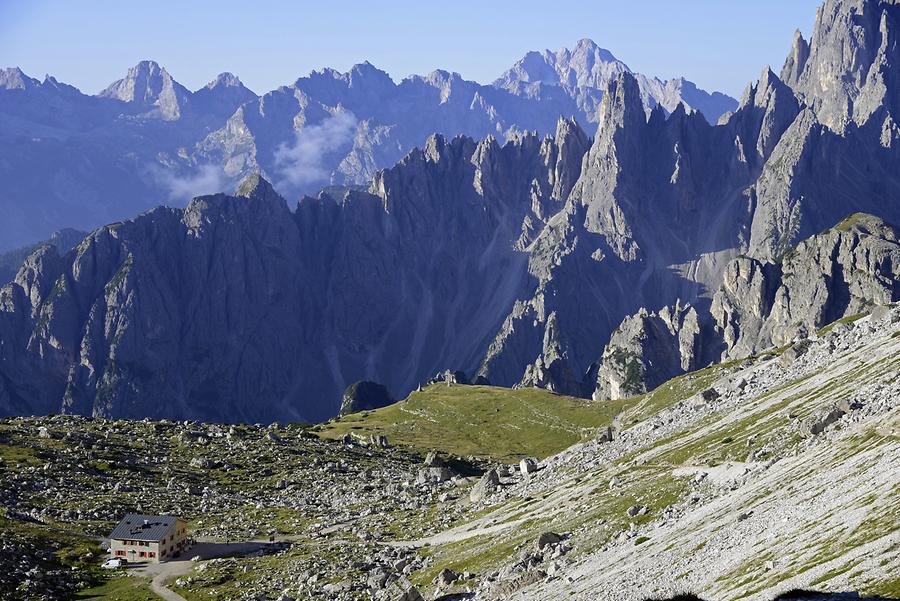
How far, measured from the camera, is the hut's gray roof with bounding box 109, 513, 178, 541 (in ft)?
378

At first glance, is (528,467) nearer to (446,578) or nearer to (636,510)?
(636,510)

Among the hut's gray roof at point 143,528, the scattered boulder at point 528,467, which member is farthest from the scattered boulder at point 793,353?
the hut's gray roof at point 143,528

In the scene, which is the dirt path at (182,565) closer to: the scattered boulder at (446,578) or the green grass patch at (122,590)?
the green grass patch at (122,590)

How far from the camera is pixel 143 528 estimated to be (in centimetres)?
11706

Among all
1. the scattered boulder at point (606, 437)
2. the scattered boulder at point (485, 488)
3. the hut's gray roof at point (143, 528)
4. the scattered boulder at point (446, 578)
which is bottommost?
the scattered boulder at point (446, 578)

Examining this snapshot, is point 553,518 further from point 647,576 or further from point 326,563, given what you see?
point 647,576

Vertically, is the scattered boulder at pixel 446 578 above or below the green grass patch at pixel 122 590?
below

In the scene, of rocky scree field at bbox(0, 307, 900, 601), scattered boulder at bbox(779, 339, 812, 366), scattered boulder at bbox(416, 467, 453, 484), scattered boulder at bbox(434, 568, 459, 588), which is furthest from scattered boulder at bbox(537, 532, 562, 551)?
scattered boulder at bbox(416, 467, 453, 484)

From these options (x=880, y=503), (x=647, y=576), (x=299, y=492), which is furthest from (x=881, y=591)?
(x=299, y=492)

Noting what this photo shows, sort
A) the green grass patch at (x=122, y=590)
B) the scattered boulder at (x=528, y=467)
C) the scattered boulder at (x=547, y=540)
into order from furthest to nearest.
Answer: the scattered boulder at (x=528, y=467) < the green grass patch at (x=122, y=590) < the scattered boulder at (x=547, y=540)

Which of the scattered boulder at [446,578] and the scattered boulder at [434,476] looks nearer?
the scattered boulder at [446,578]

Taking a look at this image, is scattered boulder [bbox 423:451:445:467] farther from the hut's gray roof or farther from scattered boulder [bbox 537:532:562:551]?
scattered boulder [bbox 537:532:562:551]

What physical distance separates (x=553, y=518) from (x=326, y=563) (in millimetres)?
24635

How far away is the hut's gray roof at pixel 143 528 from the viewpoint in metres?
115
